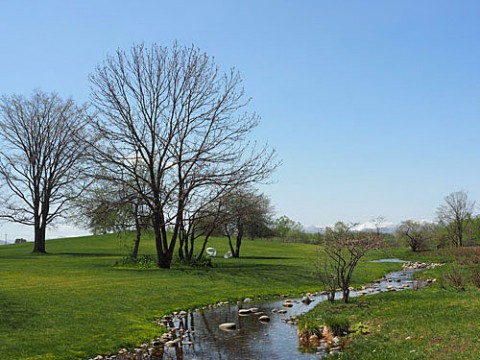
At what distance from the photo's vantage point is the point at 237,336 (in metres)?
15.1

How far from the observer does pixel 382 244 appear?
19688mm

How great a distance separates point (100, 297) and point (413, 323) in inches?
514

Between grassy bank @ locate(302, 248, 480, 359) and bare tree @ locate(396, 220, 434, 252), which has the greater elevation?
bare tree @ locate(396, 220, 434, 252)

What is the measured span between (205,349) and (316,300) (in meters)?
10.8

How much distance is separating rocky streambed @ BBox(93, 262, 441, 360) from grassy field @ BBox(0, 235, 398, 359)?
2.52ft

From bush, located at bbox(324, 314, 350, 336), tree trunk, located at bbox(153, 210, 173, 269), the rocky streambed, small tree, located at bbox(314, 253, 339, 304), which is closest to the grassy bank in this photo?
bush, located at bbox(324, 314, 350, 336)

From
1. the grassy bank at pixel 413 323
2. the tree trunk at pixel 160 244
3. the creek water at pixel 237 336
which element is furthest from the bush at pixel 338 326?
the tree trunk at pixel 160 244

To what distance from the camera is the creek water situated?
12767 millimetres

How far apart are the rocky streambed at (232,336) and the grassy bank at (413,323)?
43.2 inches

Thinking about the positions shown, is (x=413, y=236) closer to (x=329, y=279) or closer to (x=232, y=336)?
(x=329, y=279)

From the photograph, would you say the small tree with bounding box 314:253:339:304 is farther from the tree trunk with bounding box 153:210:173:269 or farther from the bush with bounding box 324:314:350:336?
the tree trunk with bounding box 153:210:173:269

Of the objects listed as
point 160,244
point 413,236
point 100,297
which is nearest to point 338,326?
point 100,297

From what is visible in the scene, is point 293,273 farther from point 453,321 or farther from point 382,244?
point 453,321

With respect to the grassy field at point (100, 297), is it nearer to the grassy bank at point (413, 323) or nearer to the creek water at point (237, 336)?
the creek water at point (237, 336)
